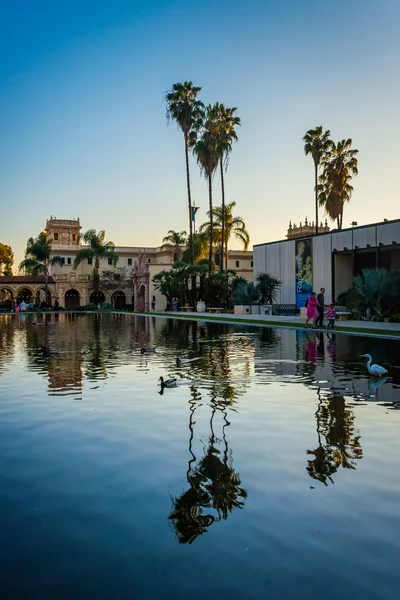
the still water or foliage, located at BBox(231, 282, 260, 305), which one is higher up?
foliage, located at BBox(231, 282, 260, 305)

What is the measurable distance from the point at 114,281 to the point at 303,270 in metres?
46.5

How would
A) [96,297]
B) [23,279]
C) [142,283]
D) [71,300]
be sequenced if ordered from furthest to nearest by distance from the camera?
[96,297]
[71,300]
[23,279]
[142,283]

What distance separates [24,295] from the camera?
286ft

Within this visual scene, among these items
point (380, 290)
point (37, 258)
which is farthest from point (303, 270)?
point (37, 258)

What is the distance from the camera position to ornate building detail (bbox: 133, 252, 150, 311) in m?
69.8

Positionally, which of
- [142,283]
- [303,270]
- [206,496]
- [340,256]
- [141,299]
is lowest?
[206,496]

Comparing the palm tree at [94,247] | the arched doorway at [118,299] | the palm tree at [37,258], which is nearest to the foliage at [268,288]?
the palm tree at [94,247]

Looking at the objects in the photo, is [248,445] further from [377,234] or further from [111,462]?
[377,234]

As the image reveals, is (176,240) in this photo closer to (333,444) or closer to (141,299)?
(141,299)

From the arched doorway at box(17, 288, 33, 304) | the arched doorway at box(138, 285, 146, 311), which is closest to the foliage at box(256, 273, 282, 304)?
the arched doorway at box(138, 285, 146, 311)

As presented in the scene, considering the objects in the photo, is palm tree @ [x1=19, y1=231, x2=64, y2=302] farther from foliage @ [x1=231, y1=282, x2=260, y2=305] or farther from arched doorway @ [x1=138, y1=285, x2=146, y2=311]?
foliage @ [x1=231, y1=282, x2=260, y2=305]

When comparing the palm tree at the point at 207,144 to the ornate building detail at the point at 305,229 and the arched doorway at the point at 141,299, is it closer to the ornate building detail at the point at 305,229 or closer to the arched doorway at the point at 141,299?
the arched doorway at the point at 141,299

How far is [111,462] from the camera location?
634 cm

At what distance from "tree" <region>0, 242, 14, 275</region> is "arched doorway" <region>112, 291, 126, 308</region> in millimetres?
23313
